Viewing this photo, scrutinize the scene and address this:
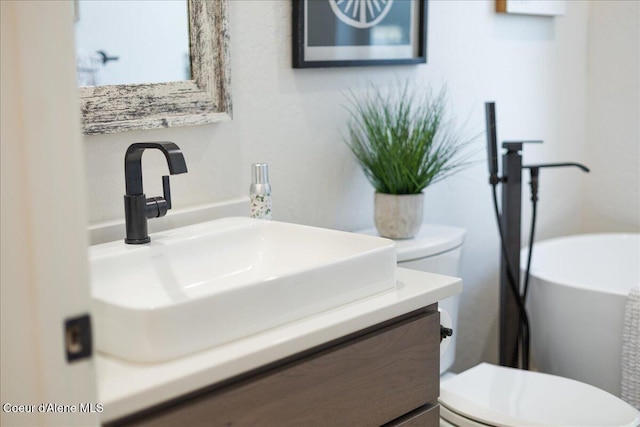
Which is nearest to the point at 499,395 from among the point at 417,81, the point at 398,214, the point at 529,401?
the point at 529,401

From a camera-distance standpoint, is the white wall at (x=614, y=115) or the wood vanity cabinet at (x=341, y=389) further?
the white wall at (x=614, y=115)

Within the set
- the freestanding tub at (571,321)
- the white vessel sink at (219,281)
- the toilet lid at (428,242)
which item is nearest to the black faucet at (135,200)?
the white vessel sink at (219,281)

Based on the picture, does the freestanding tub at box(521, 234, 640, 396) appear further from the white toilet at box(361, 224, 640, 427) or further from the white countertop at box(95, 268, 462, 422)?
the white countertop at box(95, 268, 462, 422)

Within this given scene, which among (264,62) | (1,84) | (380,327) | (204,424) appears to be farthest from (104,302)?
(264,62)

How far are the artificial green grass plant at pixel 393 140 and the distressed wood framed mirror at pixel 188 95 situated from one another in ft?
1.48

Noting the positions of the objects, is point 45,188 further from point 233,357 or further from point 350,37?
point 350,37

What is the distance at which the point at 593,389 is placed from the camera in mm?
2006

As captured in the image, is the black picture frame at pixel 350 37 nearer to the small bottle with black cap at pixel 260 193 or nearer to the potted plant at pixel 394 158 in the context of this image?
the potted plant at pixel 394 158

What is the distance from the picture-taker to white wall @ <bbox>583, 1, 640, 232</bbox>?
2.99 m

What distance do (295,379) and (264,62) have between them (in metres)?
0.91

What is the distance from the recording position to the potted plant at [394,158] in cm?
205

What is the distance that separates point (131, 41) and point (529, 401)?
3.99 feet

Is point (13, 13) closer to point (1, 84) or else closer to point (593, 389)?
point (1, 84)

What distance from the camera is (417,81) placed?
2.35m
